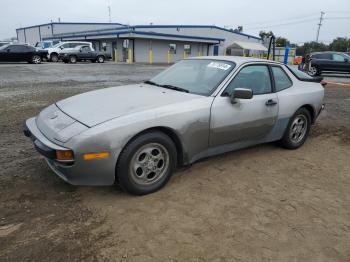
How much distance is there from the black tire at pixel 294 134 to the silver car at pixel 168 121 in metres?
0.02

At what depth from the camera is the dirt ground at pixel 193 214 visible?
2590 millimetres

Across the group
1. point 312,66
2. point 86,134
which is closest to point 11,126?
point 86,134

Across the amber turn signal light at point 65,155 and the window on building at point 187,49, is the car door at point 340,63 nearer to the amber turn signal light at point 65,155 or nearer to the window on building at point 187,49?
the amber turn signal light at point 65,155

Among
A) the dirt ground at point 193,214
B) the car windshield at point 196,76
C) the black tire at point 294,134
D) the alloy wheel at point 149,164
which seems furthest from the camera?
the black tire at point 294,134

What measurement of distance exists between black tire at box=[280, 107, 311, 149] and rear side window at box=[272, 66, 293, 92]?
47 cm

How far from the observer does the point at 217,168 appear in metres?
4.20

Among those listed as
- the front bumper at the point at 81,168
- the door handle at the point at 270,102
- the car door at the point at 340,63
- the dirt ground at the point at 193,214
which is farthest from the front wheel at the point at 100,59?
the front bumper at the point at 81,168

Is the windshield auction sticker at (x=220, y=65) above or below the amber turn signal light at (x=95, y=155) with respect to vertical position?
above

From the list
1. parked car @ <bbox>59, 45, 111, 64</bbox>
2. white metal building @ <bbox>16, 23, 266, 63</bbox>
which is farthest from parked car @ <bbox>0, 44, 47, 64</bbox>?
white metal building @ <bbox>16, 23, 266, 63</bbox>

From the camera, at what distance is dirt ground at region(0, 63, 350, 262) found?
8.50 feet

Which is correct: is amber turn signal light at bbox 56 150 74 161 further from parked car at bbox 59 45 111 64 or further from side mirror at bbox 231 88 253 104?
parked car at bbox 59 45 111 64

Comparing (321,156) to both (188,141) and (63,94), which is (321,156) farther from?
(63,94)

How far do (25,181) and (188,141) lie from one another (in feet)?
6.22

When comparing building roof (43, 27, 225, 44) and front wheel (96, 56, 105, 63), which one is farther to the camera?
building roof (43, 27, 225, 44)
